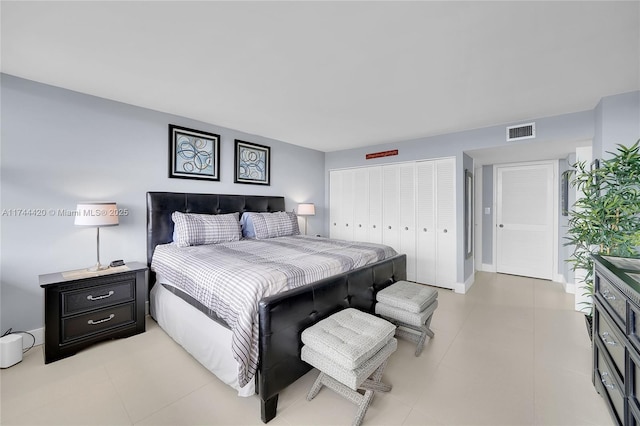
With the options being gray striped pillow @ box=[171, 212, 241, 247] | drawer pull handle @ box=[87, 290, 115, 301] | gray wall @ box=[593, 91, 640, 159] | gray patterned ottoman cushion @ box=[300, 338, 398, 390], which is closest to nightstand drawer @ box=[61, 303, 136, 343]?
drawer pull handle @ box=[87, 290, 115, 301]

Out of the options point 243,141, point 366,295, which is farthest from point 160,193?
point 366,295

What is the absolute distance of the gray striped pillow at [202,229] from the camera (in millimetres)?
2939

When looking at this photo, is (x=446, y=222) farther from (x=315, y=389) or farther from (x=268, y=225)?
(x=315, y=389)

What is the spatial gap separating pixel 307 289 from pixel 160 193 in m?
2.35

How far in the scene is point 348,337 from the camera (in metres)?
1.64

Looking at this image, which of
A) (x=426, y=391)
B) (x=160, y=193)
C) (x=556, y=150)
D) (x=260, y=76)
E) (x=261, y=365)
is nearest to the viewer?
(x=261, y=365)

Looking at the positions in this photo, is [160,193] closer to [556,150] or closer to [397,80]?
[397,80]

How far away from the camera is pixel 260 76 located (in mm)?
2314

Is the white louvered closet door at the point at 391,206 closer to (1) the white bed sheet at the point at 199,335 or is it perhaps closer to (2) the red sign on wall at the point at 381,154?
(2) the red sign on wall at the point at 381,154

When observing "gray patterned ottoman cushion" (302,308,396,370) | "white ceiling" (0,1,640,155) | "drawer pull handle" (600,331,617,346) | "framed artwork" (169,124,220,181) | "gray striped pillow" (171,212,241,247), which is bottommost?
"gray patterned ottoman cushion" (302,308,396,370)

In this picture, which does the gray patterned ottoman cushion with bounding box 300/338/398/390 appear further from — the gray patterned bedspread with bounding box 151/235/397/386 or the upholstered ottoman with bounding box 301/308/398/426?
the gray patterned bedspread with bounding box 151/235/397/386

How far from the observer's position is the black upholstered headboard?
10.0 feet

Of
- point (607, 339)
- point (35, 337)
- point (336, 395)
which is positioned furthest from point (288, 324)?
point (35, 337)

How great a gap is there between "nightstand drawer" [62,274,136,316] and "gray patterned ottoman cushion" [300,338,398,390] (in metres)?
1.94
